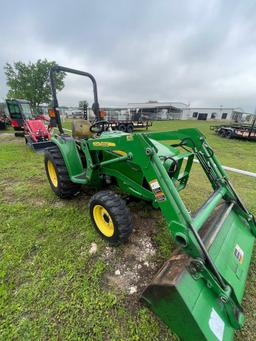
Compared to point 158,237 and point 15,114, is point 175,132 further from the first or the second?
point 15,114

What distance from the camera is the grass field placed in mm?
1479

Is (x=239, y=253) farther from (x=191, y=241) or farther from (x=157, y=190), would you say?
(x=157, y=190)

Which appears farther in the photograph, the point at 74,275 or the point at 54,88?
the point at 54,88

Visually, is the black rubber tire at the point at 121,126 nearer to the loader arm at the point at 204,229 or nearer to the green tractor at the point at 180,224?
the green tractor at the point at 180,224

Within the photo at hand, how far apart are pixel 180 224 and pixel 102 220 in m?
1.34

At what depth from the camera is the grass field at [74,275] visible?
4.85 feet

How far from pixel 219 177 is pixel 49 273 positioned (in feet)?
7.93

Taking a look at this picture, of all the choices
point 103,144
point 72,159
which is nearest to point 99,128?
point 72,159

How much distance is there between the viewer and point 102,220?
2.47 m

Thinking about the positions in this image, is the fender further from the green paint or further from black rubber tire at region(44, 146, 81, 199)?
the green paint

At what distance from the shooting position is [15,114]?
12609 mm

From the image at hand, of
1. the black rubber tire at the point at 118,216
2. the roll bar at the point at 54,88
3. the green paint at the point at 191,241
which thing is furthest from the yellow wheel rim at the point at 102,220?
the roll bar at the point at 54,88

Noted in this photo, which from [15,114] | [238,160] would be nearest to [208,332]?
[238,160]

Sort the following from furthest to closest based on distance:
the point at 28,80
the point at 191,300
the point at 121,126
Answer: the point at 28,80, the point at 121,126, the point at 191,300
